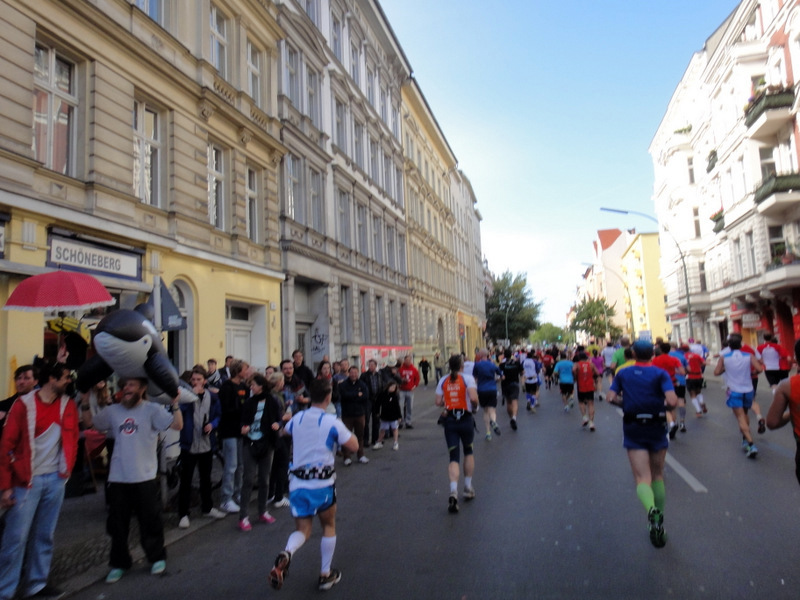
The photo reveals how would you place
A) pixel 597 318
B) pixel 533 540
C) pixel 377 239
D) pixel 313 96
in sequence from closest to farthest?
pixel 533 540
pixel 313 96
pixel 377 239
pixel 597 318

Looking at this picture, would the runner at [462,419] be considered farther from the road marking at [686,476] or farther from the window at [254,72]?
the window at [254,72]

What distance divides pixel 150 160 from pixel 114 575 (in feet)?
30.4

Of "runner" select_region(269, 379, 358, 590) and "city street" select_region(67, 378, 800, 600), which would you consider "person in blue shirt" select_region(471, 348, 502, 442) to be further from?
"runner" select_region(269, 379, 358, 590)

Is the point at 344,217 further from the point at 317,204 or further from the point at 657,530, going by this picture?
the point at 657,530

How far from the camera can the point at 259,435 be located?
693 cm

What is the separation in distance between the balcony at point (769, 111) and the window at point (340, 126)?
59.9 ft

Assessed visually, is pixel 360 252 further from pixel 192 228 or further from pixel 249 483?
pixel 249 483

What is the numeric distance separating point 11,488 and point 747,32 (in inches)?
1445

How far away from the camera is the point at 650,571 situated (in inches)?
187

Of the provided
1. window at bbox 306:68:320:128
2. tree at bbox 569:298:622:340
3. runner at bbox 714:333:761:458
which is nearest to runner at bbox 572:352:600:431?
runner at bbox 714:333:761:458

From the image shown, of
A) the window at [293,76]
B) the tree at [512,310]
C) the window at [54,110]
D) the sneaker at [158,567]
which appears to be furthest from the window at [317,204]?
the tree at [512,310]

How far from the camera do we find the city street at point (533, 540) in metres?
4.60

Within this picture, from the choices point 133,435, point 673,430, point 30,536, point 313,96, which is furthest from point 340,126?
point 30,536

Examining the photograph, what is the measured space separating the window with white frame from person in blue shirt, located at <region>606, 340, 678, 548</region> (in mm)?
18724
